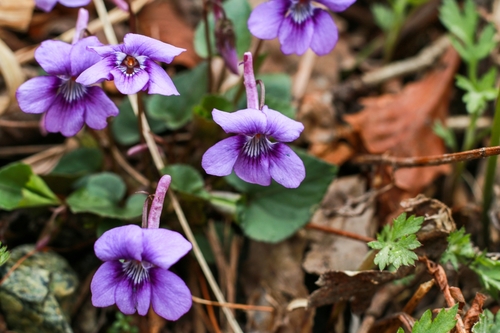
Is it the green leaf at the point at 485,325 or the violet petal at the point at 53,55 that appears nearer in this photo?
the green leaf at the point at 485,325

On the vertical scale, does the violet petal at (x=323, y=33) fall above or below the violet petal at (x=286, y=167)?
above

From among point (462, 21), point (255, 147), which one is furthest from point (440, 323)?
point (462, 21)

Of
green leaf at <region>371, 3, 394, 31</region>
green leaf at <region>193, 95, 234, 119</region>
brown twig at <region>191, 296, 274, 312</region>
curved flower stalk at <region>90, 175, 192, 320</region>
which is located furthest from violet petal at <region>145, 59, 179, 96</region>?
green leaf at <region>371, 3, 394, 31</region>

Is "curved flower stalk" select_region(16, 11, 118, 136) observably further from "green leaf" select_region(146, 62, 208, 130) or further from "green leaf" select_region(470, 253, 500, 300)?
"green leaf" select_region(470, 253, 500, 300)

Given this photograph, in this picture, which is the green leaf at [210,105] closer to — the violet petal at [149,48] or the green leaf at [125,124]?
the green leaf at [125,124]

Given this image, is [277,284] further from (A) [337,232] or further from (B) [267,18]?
(B) [267,18]

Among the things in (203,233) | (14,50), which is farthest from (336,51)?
(14,50)

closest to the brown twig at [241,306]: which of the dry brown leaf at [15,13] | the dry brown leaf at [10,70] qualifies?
the dry brown leaf at [10,70]
